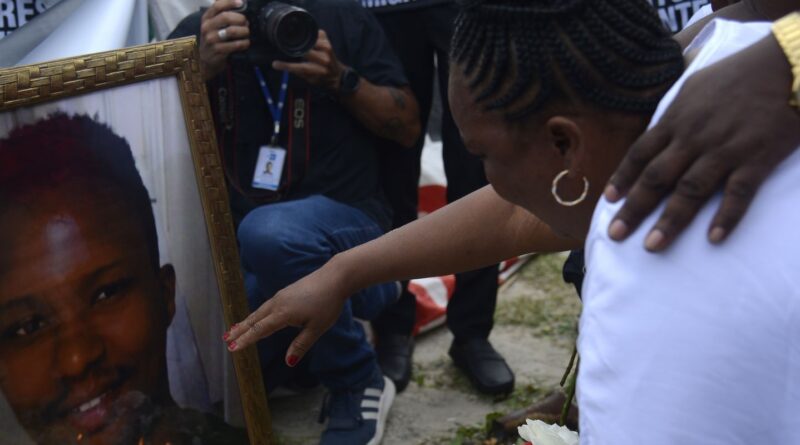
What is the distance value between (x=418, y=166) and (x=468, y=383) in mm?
739

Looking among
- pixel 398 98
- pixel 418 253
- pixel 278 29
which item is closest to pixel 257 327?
pixel 418 253

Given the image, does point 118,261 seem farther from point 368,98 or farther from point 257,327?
point 368,98

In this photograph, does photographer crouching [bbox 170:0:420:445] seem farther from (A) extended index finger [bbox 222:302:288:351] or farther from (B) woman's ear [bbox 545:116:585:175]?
(B) woman's ear [bbox 545:116:585:175]

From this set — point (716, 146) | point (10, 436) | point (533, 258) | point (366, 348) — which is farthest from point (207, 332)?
point (533, 258)

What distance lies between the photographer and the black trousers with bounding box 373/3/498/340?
3.18 meters

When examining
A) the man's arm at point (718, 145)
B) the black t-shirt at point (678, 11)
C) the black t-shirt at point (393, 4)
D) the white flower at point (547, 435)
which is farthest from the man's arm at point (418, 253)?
the black t-shirt at point (393, 4)

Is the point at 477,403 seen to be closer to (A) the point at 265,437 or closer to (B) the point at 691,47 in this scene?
(A) the point at 265,437

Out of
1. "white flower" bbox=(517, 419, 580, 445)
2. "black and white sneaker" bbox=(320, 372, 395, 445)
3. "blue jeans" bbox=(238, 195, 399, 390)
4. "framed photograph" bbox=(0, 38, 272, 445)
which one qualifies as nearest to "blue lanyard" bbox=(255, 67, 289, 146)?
"blue jeans" bbox=(238, 195, 399, 390)

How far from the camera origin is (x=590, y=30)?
1130mm

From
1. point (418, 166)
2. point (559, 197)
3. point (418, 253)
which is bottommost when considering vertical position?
point (418, 166)

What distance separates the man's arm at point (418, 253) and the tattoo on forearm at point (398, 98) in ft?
3.98

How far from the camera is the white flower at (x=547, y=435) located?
1538 millimetres

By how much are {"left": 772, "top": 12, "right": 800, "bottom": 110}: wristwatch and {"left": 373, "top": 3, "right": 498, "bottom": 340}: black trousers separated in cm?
208

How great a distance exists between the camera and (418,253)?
175cm
